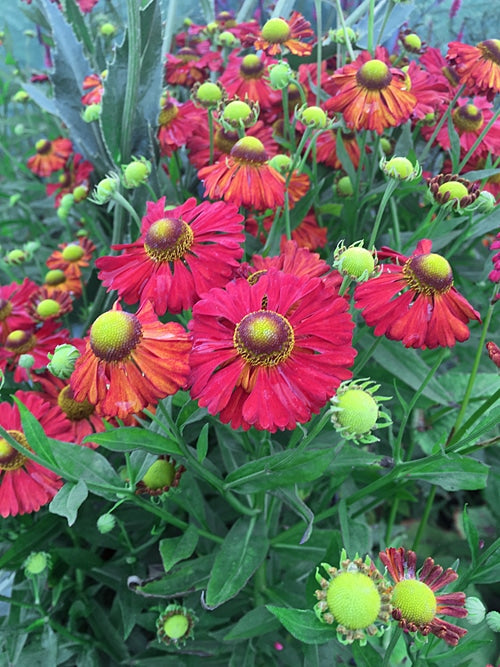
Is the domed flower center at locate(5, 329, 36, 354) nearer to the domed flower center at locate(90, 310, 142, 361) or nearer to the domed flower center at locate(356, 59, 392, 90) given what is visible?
the domed flower center at locate(90, 310, 142, 361)

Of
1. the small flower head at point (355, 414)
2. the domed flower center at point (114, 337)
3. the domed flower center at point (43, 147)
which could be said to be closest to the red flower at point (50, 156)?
the domed flower center at point (43, 147)

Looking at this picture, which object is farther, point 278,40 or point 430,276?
point 278,40

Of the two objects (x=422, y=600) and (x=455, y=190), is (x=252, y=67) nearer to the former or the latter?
(x=455, y=190)

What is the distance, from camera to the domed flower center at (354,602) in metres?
0.40

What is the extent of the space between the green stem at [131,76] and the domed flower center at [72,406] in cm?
38

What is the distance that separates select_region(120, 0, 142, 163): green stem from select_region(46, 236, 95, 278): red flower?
23 cm

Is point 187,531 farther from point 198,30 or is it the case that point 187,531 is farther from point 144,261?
point 198,30

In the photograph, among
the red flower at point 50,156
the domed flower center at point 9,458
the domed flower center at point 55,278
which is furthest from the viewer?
the red flower at point 50,156

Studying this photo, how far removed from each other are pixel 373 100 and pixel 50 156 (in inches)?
30.6

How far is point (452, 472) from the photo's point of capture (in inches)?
22.2

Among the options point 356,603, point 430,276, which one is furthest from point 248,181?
point 356,603

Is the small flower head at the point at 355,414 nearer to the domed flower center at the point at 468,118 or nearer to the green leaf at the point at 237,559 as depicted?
the green leaf at the point at 237,559

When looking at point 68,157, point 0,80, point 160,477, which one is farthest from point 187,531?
point 0,80

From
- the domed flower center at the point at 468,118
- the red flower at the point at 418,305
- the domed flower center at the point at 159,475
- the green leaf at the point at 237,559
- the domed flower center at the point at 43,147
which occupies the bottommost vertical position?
the green leaf at the point at 237,559
